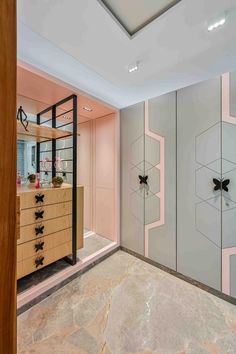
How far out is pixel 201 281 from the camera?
1824 millimetres

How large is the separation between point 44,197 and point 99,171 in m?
1.31

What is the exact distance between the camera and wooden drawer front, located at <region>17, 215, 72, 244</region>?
5.52 ft

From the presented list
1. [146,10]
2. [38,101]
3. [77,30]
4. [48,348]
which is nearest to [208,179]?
[146,10]

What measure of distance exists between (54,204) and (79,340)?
1233mm

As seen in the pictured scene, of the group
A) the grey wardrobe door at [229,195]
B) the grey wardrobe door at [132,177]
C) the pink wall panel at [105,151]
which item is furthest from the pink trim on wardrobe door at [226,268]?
the pink wall panel at [105,151]

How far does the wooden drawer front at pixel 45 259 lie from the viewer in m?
1.67

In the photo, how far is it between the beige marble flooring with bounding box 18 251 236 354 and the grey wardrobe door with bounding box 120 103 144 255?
2.12 feet

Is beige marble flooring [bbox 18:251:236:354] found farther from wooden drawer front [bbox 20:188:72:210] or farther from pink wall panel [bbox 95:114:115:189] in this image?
pink wall panel [bbox 95:114:115:189]

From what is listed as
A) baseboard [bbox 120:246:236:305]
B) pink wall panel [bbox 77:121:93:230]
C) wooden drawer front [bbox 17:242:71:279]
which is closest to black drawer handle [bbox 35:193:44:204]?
wooden drawer front [bbox 17:242:71:279]

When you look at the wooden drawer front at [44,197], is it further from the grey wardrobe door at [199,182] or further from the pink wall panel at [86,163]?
the grey wardrobe door at [199,182]

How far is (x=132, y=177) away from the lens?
8.26 ft

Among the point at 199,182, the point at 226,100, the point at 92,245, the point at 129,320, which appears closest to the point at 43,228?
the point at 92,245

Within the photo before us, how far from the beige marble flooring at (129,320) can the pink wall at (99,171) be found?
1022 millimetres

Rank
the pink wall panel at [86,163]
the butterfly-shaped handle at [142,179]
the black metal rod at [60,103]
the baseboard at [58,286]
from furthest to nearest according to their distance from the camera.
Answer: the pink wall panel at [86,163], the butterfly-shaped handle at [142,179], the black metal rod at [60,103], the baseboard at [58,286]
